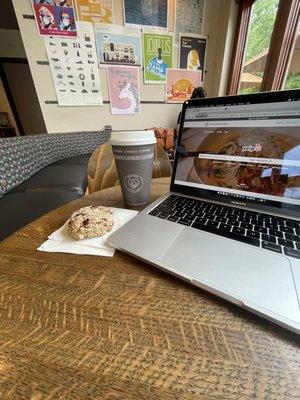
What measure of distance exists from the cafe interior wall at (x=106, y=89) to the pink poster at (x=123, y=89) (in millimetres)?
54

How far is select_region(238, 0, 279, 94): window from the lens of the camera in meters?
1.56

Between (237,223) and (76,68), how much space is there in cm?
216

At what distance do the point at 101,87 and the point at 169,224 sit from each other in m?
2.06

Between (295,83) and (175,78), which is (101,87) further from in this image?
(295,83)

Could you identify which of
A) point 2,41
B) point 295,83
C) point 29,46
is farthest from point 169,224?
point 2,41

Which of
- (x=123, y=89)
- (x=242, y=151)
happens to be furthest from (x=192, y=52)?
(x=242, y=151)

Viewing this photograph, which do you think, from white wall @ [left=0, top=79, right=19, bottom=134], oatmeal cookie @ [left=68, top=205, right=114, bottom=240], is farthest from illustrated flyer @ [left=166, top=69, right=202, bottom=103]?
white wall @ [left=0, top=79, right=19, bottom=134]

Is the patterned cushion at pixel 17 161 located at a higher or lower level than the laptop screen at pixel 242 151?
lower

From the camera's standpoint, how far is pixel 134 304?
0.24 meters

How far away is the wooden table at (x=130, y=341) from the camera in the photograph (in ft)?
0.53

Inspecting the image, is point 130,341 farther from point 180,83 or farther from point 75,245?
point 180,83

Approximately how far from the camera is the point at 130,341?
196 mm

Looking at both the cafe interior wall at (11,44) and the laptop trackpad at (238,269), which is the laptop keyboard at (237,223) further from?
the cafe interior wall at (11,44)

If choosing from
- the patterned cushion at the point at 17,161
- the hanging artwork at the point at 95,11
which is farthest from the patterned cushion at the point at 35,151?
the hanging artwork at the point at 95,11
